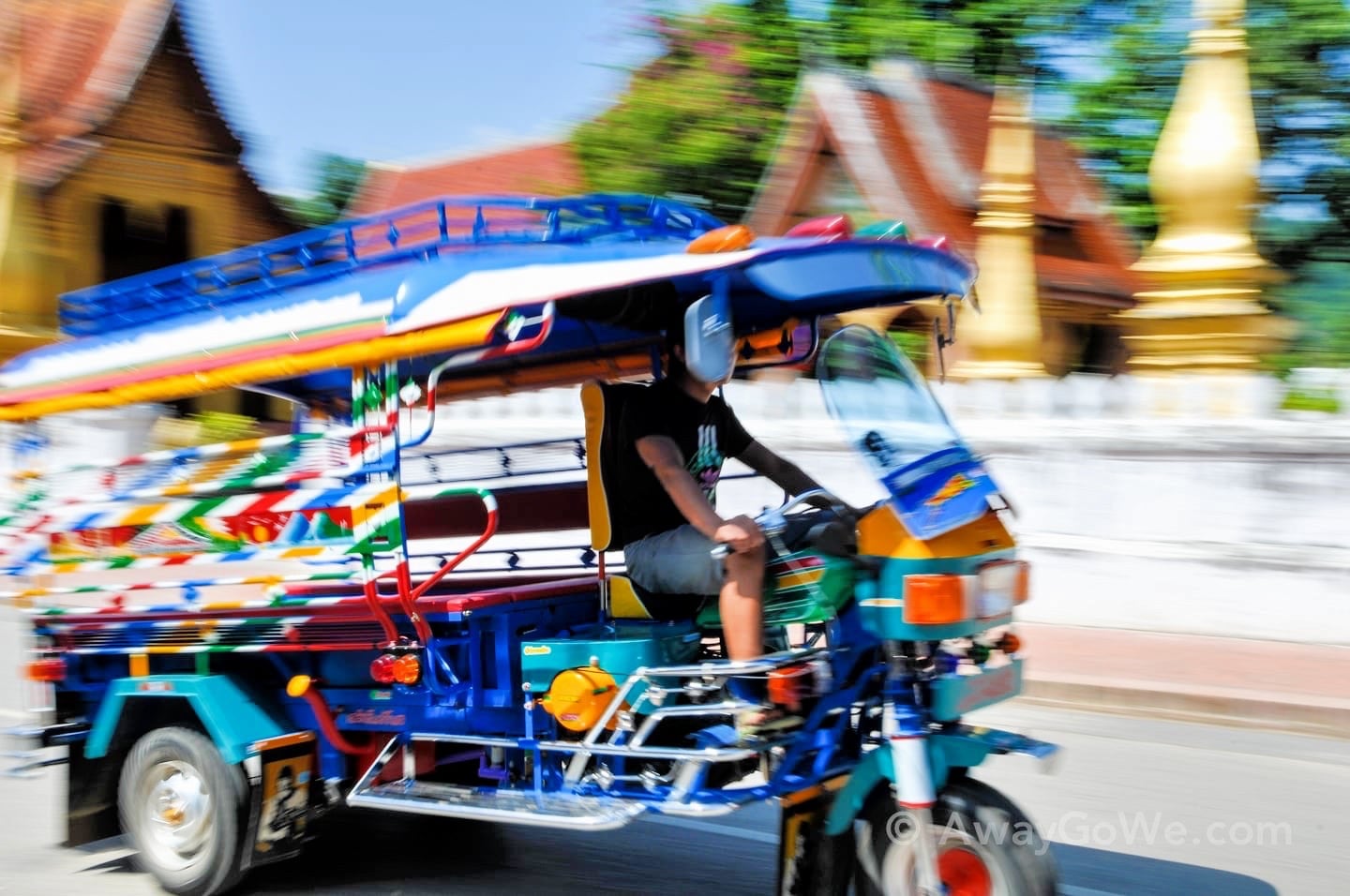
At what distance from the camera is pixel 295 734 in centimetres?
511

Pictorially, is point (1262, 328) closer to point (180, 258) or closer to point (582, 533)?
point (582, 533)

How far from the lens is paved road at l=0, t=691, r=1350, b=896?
530cm

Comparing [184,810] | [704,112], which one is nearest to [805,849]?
[184,810]

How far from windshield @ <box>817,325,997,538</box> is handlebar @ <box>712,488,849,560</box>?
0.34 m

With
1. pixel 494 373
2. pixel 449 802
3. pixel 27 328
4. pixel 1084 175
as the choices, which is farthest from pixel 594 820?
pixel 1084 175

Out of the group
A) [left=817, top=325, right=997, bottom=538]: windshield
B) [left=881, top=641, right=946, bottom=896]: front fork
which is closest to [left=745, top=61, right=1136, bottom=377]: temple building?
[left=817, top=325, right=997, bottom=538]: windshield

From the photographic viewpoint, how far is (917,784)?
392 cm

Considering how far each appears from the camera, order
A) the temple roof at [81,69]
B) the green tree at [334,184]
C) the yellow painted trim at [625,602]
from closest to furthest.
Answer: the yellow painted trim at [625,602], the temple roof at [81,69], the green tree at [334,184]

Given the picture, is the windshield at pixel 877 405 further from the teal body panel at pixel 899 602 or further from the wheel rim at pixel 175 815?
the wheel rim at pixel 175 815

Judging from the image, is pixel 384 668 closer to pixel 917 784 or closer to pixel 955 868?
pixel 917 784

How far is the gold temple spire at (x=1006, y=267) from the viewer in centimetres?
1262

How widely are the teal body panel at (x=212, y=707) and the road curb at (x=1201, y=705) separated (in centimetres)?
538

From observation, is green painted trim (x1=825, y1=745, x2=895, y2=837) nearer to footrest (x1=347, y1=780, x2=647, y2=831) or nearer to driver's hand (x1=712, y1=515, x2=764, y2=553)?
footrest (x1=347, y1=780, x2=647, y2=831)

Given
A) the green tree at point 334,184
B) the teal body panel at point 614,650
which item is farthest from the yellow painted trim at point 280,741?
the green tree at point 334,184
